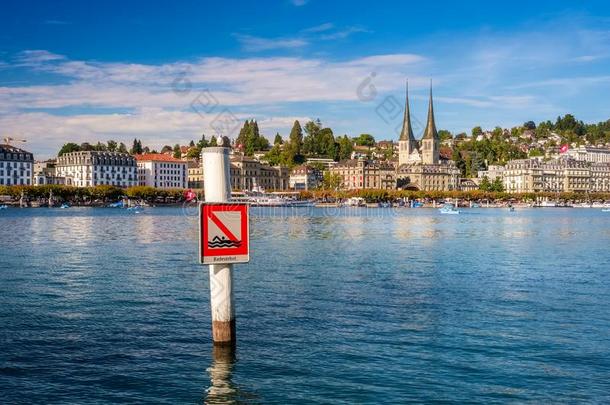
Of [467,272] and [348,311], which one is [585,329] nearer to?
[348,311]

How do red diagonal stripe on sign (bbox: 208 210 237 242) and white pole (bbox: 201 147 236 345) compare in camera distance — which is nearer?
red diagonal stripe on sign (bbox: 208 210 237 242)

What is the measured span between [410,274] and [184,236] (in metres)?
29.2

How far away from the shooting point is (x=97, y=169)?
616 ft

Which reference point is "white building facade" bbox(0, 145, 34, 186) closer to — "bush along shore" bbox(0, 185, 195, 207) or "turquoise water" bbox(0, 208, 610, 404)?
"bush along shore" bbox(0, 185, 195, 207)

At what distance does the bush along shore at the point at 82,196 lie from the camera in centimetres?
15600

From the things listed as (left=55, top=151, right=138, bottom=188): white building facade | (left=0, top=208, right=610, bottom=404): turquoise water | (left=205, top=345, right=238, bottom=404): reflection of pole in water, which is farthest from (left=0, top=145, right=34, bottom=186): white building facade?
(left=205, top=345, right=238, bottom=404): reflection of pole in water

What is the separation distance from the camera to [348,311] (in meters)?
21.3

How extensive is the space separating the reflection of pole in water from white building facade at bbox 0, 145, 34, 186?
554ft

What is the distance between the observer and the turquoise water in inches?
543

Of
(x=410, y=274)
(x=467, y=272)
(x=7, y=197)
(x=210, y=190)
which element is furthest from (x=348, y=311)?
(x=7, y=197)

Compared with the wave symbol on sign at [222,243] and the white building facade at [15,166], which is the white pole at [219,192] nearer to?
the wave symbol on sign at [222,243]

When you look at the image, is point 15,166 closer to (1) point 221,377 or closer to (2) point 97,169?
(2) point 97,169

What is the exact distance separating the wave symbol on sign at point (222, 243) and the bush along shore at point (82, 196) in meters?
150

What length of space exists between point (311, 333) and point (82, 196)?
515ft
